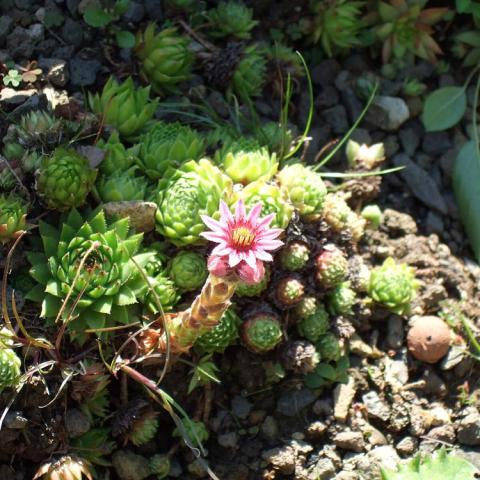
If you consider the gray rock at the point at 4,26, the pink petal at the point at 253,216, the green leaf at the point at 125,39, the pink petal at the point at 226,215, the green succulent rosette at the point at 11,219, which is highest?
the gray rock at the point at 4,26

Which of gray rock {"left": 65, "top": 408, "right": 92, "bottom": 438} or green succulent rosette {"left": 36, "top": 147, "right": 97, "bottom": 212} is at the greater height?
green succulent rosette {"left": 36, "top": 147, "right": 97, "bottom": 212}

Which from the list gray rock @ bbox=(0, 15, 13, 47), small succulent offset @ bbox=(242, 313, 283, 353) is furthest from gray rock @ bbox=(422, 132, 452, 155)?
gray rock @ bbox=(0, 15, 13, 47)

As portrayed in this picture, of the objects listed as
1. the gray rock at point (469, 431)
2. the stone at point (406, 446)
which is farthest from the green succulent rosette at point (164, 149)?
the gray rock at point (469, 431)

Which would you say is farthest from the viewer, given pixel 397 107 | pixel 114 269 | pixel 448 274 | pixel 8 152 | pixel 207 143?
pixel 397 107

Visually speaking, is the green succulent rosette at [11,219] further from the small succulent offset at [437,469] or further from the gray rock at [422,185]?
the gray rock at [422,185]

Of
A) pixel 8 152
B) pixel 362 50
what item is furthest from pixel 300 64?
pixel 8 152

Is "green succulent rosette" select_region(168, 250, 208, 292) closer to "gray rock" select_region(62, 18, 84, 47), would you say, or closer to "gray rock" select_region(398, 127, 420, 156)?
"gray rock" select_region(62, 18, 84, 47)

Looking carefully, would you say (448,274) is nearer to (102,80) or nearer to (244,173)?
(244,173)
